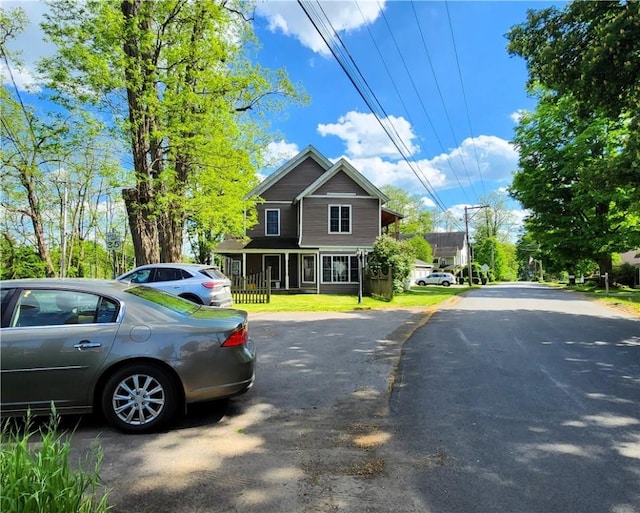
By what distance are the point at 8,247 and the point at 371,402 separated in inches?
1243

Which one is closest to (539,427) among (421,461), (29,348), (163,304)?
(421,461)

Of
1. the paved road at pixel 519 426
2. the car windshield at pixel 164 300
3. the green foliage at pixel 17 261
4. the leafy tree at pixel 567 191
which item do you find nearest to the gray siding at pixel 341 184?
the leafy tree at pixel 567 191

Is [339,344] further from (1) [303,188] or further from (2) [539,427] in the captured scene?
(1) [303,188]

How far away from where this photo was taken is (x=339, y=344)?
946 centimetres

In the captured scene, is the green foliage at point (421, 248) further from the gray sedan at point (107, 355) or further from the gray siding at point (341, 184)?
the gray sedan at point (107, 355)

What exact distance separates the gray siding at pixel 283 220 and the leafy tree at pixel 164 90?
33.2ft

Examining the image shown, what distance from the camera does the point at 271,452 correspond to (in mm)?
4020

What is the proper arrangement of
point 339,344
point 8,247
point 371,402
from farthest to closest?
point 8,247
point 339,344
point 371,402

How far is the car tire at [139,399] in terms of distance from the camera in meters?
4.41

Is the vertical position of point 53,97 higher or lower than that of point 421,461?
higher

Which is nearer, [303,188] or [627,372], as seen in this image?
[627,372]

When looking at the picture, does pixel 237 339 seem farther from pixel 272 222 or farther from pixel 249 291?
pixel 272 222

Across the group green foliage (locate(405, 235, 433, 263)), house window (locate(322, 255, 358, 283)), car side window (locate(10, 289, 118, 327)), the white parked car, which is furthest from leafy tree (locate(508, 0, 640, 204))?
green foliage (locate(405, 235, 433, 263))

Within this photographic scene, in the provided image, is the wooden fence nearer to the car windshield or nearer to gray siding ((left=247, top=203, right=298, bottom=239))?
gray siding ((left=247, top=203, right=298, bottom=239))
